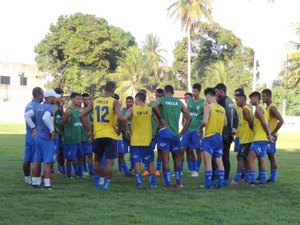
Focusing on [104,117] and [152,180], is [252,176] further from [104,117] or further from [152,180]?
[104,117]

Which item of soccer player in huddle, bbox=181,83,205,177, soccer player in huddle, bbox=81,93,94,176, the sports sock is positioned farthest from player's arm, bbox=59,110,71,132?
the sports sock

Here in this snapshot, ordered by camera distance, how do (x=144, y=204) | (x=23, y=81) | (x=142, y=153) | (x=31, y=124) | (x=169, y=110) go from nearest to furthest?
(x=144, y=204) → (x=31, y=124) → (x=169, y=110) → (x=142, y=153) → (x=23, y=81)

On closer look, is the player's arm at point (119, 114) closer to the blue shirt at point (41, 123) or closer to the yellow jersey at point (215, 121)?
the blue shirt at point (41, 123)

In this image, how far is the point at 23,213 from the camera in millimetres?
7641

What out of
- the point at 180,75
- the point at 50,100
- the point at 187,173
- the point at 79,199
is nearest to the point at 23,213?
the point at 79,199

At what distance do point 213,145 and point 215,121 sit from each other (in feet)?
1.70

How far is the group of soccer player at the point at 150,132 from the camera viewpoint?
9945 millimetres

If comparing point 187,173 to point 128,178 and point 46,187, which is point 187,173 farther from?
point 46,187

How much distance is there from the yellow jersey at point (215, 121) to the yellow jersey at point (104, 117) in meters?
2.04

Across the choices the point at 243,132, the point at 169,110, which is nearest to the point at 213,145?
the point at 169,110

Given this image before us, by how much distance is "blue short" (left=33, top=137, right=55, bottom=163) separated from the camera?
9984 mm

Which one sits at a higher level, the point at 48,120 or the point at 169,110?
the point at 169,110

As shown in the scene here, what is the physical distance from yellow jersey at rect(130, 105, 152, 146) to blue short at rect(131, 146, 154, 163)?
0.14 m

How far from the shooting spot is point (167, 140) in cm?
1028
